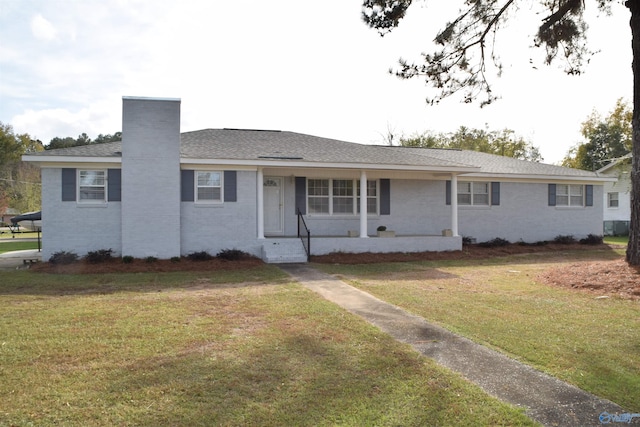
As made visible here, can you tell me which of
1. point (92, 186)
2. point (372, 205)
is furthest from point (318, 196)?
point (92, 186)

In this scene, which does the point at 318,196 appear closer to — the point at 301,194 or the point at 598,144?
the point at 301,194

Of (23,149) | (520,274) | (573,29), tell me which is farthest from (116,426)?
(23,149)

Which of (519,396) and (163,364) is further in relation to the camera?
(163,364)

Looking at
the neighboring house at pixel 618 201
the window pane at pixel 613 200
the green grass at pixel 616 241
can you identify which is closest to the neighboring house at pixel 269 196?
the green grass at pixel 616 241

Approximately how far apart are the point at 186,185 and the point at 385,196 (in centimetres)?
765

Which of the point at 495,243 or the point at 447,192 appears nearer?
the point at 495,243

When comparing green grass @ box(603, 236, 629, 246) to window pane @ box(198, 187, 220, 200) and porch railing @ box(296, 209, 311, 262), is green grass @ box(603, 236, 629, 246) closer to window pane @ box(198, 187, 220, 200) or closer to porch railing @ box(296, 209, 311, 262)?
porch railing @ box(296, 209, 311, 262)

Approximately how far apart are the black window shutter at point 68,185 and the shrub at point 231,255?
484cm

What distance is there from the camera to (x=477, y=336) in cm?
611

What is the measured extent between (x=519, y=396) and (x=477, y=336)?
1.91 metres

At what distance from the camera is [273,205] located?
16969 mm

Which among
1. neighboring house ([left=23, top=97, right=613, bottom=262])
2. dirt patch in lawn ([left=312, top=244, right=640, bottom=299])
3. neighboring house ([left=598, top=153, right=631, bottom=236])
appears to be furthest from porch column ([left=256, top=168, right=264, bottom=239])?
neighboring house ([left=598, top=153, right=631, bottom=236])

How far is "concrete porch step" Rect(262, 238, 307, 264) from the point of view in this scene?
14.6 meters

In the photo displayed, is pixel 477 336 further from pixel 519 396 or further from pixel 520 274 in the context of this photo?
pixel 520 274
